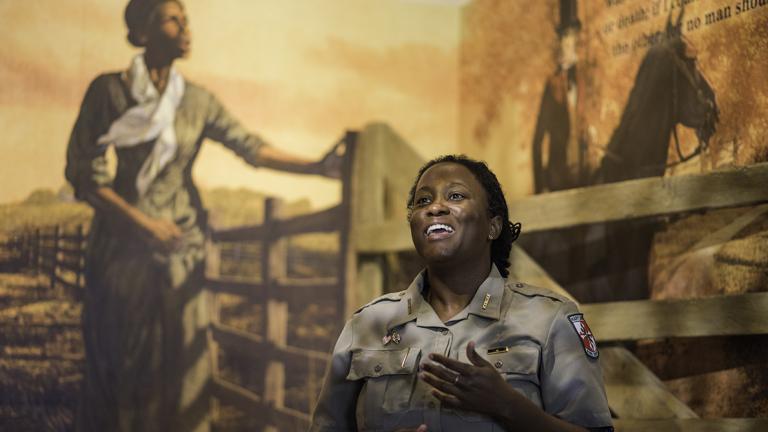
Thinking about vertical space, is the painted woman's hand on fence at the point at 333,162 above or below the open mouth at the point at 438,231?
above

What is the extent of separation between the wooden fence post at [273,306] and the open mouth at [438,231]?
1963 mm

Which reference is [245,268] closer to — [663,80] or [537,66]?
[537,66]

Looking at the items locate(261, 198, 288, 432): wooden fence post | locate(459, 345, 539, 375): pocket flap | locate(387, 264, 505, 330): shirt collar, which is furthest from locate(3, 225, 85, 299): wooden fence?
locate(459, 345, 539, 375): pocket flap

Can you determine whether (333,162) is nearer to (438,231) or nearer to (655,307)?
(655,307)

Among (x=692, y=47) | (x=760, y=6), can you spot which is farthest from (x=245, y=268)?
(x=760, y=6)

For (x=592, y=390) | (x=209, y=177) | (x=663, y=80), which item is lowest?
(x=592, y=390)

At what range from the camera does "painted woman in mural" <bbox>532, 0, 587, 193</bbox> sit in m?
3.43

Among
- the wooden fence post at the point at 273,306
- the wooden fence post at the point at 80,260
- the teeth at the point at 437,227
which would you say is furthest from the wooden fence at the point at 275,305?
the teeth at the point at 437,227

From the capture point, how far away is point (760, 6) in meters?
2.67

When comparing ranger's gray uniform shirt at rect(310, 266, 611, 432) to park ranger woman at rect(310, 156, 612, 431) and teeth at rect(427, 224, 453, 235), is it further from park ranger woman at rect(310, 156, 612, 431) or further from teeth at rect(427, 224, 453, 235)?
teeth at rect(427, 224, 453, 235)

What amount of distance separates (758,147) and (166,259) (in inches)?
90.7

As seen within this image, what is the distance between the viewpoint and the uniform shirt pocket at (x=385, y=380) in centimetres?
194

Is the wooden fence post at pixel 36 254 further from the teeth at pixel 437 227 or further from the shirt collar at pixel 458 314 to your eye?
the teeth at pixel 437 227

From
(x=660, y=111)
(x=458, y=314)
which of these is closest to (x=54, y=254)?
(x=458, y=314)
